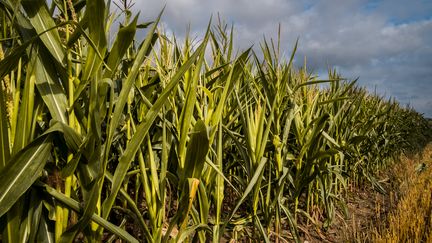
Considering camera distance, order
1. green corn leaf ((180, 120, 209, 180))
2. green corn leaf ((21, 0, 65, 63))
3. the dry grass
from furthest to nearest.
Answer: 1. the dry grass
2. green corn leaf ((180, 120, 209, 180))
3. green corn leaf ((21, 0, 65, 63))

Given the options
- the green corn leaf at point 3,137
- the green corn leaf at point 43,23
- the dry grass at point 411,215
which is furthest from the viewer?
the dry grass at point 411,215

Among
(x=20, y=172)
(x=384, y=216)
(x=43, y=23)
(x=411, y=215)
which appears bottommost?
(x=384, y=216)

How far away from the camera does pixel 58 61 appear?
3.40 ft

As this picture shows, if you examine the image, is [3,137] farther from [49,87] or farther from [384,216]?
[384,216]

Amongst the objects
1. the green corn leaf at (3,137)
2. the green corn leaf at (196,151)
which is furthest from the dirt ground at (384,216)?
the green corn leaf at (3,137)

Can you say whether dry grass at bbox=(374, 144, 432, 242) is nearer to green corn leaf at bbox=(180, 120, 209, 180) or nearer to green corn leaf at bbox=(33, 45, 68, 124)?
green corn leaf at bbox=(180, 120, 209, 180)

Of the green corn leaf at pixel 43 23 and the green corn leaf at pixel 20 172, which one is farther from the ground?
the green corn leaf at pixel 43 23

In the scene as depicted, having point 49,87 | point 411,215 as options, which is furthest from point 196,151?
point 411,215

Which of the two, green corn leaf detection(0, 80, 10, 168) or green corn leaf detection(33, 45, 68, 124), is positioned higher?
green corn leaf detection(33, 45, 68, 124)

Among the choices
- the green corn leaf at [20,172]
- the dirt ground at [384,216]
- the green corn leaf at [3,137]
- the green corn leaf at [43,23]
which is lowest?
the dirt ground at [384,216]

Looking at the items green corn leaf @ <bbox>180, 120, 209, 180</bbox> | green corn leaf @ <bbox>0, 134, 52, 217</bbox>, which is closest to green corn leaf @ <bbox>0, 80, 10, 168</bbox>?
green corn leaf @ <bbox>0, 134, 52, 217</bbox>

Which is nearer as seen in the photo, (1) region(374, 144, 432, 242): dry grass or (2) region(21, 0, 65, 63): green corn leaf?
(2) region(21, 0, 65, 63): green corn leaf

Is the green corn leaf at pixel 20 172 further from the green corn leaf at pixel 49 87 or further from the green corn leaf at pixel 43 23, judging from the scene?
the green corn leaf at pixel 43 23

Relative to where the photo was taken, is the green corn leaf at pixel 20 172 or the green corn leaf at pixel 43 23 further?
the green corn leaf at pixel 43 23
